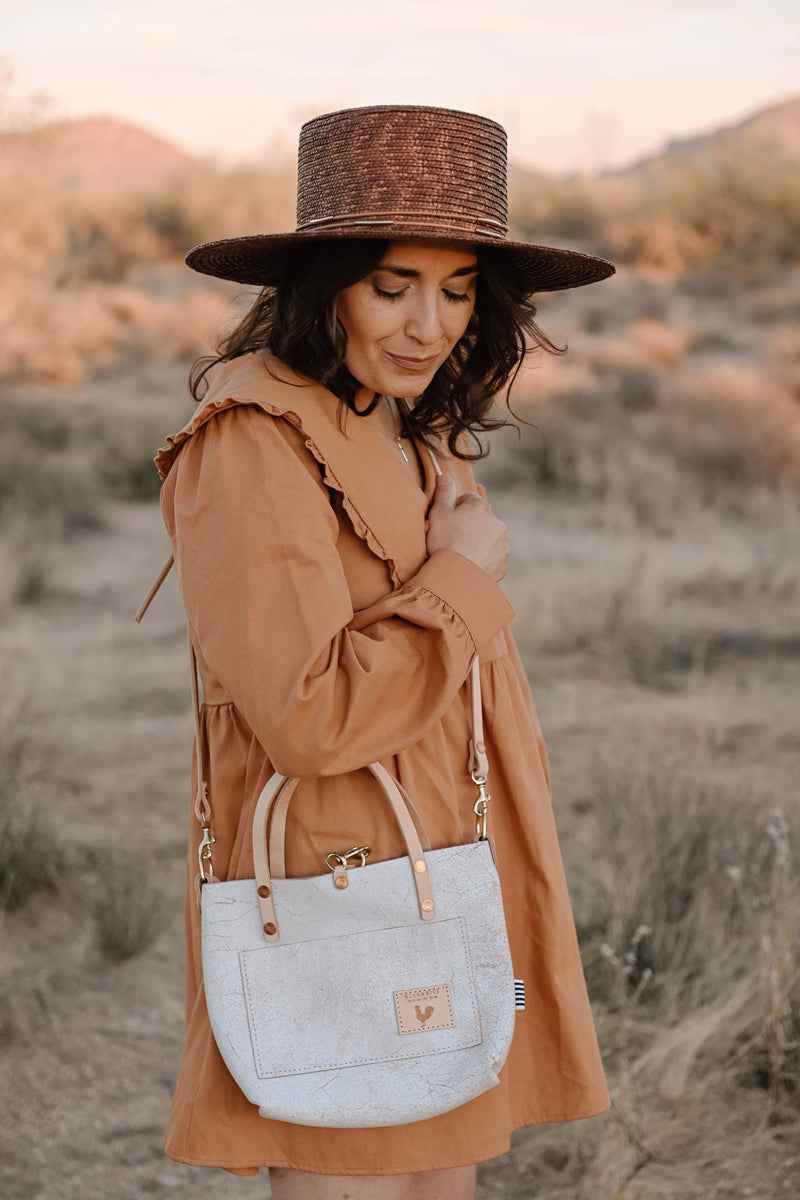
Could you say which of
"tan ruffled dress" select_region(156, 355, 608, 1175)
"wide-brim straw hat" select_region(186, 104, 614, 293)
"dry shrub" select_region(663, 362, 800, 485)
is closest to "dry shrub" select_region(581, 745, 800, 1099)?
"tan ruffled dress" select_region(156, 355, 608, 1175)

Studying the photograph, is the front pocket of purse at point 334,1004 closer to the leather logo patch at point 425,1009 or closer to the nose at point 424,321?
the leather logo patch at point 425,1009

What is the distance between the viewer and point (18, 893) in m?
3.88

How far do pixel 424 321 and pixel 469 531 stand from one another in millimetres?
294

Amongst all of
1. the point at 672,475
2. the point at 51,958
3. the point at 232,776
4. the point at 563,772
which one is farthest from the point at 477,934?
the point at 672,475

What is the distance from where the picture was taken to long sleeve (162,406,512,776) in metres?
1.38

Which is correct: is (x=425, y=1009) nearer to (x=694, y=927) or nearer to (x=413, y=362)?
(x=413, y=362)

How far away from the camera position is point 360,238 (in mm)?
1564

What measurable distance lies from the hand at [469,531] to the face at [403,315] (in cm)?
17

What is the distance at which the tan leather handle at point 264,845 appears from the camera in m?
1.46

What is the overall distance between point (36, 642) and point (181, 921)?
3.29 m

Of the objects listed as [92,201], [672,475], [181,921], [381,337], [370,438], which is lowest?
[181,921]

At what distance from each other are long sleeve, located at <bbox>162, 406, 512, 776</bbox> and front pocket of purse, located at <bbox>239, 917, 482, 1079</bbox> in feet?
0.81

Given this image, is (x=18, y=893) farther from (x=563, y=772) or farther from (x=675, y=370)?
(x=675, y=370)

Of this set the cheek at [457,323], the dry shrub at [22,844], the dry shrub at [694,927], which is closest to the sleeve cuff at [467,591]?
the cheek at [457,323]
